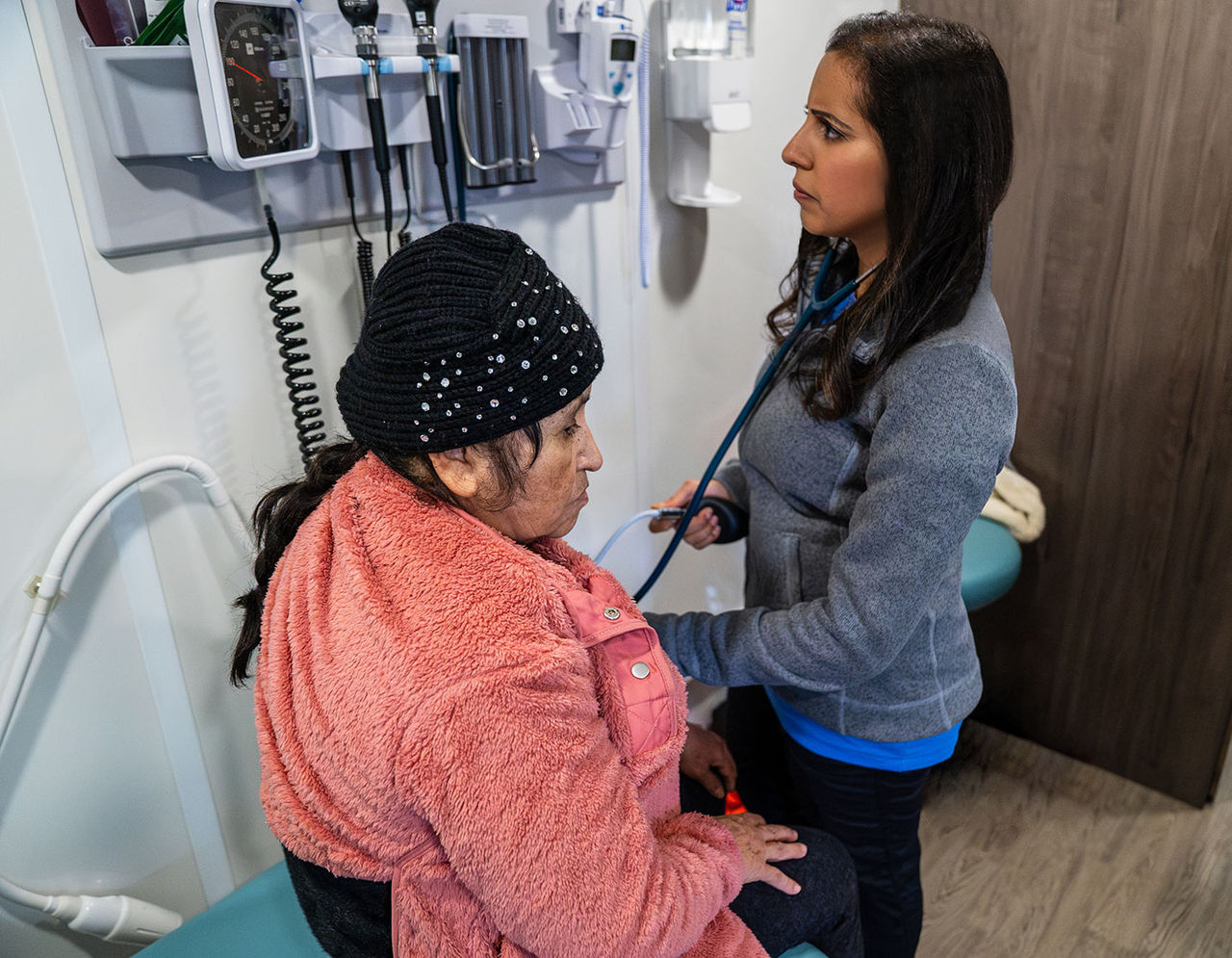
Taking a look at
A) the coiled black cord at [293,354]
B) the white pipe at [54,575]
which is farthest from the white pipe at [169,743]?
the coiled black cord at [293,354]

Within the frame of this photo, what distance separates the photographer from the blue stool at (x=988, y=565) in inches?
72.1

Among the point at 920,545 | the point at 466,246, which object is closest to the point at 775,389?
the point at 920,545

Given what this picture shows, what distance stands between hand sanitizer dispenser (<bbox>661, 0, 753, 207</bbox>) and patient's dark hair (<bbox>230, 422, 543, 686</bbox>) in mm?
931

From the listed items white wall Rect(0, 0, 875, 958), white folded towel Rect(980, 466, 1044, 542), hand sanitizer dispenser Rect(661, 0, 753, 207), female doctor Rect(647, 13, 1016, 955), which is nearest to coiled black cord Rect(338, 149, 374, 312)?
white wall Rect(0, 0, 875, 958)

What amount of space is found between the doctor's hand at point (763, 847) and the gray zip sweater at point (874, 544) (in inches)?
6.3

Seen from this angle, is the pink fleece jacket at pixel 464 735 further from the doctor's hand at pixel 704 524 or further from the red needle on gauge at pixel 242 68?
the doctor's hand at pixel 704 524

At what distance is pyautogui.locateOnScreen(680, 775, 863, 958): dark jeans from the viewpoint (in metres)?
1.03

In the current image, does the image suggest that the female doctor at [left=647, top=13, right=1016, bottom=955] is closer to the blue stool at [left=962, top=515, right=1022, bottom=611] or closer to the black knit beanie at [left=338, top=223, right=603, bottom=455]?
the black knit beanie at [left=338, top=223, right=603, bottom=455]

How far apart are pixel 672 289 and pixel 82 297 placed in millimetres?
1047

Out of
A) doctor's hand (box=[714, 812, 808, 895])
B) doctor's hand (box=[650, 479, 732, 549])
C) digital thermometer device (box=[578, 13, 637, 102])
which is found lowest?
doctor's hand (box=[714, 812, 808, 895])

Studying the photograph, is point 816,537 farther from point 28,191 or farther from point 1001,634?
point 1001,634

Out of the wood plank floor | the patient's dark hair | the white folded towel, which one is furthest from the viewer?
the white folded towel

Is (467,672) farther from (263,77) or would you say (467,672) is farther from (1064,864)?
(1064,864)

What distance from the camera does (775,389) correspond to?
1.22m
